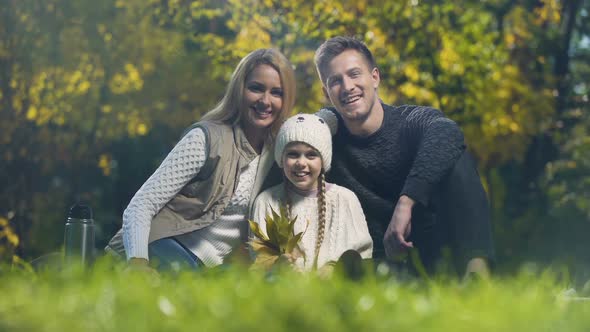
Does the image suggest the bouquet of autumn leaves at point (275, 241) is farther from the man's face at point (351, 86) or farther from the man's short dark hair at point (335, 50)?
the man's short dark hair at point (335, 50)

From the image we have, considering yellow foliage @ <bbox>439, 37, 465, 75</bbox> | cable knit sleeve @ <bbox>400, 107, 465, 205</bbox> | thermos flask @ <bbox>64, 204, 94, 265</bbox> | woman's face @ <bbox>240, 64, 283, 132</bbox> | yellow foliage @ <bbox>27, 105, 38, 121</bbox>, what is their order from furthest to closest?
1. yellow foliage @ <bbox>27, 105, 38, 121</bbox>
2. yellow foliage @ <bbox>439, 37, 465, 75</bbox>
3. woman's face @ <bbox>240, 64, 283, 132</bbox>
4. cable knit sleeve @ <bbox>400, 107, 465, 205</bbox>
5. thermos flask @ <bbox>64, 204, 94, 265</bbox>

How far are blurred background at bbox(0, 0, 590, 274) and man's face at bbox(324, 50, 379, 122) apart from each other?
5.97 meters

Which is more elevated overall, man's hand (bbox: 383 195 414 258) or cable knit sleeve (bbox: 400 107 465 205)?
cable knit sleeve (bbox: 400 107 465 205)

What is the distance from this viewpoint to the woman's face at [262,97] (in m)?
4.99

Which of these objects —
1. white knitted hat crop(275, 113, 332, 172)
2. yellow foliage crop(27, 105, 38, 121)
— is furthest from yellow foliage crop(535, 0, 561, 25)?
white knitted hat crop(275, 113, 332, 172)

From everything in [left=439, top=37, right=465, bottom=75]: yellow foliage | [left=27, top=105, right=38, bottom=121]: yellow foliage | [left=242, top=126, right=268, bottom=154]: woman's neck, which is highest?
[left=439, top=37, right=465, bottom=75]: yellow foliage

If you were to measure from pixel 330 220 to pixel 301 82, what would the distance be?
8.06 metres

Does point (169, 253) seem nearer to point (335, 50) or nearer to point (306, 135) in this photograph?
point (306, 135)

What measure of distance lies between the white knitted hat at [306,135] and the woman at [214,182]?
274 millimetres

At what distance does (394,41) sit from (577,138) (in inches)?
167

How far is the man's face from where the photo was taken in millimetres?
→ 5129

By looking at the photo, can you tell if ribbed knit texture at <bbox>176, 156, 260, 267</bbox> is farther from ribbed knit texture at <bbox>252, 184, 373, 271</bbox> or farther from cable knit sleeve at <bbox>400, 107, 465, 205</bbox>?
cable knit sleeve at <bbox>400, 107, 465, 205</bbox>

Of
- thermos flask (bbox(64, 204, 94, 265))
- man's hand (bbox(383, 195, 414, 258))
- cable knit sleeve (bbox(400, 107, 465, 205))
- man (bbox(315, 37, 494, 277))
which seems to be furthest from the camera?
man (bbox(315, 37, 494, 277))

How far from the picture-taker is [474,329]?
6.45 feet
